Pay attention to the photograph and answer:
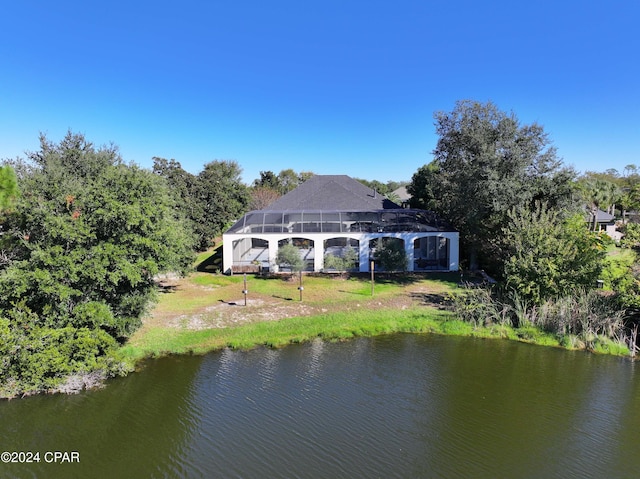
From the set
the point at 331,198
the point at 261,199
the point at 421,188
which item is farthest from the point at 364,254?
the point at 261,199

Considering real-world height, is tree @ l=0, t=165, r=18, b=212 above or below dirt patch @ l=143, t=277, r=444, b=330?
above

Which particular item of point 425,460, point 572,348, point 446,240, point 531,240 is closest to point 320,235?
point 446,240

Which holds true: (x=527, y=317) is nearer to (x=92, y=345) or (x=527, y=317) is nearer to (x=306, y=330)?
(x=306, y=330)

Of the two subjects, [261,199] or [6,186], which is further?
[261,199]

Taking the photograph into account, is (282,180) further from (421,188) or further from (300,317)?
(300,317)

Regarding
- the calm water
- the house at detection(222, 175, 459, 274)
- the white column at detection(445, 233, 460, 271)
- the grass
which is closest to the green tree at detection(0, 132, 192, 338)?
the grass

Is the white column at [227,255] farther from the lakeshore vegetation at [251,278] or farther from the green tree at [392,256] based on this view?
the green tree at [392,256]

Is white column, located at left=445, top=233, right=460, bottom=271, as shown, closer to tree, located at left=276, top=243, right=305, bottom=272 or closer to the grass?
the grass
